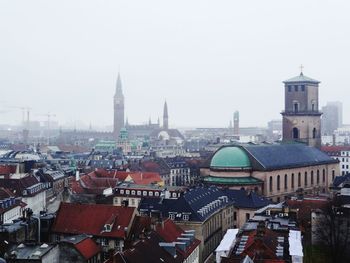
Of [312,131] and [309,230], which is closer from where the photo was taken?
[309,230]

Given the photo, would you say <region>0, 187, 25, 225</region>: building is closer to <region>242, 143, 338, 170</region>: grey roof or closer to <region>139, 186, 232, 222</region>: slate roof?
<region>139, 186, 232, 222</region>: slate roof

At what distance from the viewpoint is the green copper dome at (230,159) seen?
10612 cm

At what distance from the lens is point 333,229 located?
6212 centimetres

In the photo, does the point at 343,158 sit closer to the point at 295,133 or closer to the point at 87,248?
the point at 295,133

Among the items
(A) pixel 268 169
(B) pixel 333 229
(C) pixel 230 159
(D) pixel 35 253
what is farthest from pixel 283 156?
(D) pixel 35 253

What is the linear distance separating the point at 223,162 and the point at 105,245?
157ft

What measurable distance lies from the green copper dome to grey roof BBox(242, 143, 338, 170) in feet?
4.84

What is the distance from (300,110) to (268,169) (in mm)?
33387

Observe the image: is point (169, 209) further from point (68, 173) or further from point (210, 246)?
point (68, 173)

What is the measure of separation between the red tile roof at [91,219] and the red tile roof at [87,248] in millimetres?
4648

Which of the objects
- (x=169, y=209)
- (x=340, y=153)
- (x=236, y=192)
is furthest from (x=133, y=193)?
(x=340, y=153)

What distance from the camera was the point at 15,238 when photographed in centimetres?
5575

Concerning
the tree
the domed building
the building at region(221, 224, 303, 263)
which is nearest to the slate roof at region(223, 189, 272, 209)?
the domed building

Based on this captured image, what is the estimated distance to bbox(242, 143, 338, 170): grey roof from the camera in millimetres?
108875
